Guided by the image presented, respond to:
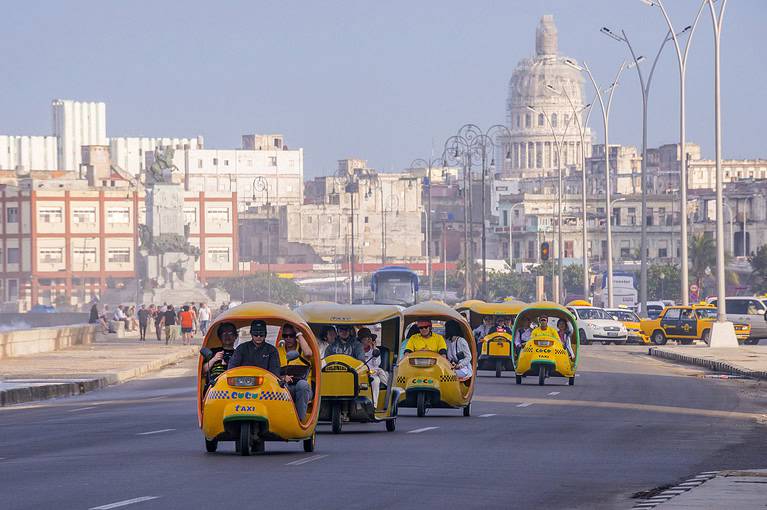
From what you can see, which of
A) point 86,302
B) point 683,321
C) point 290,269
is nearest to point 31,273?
point 86,302

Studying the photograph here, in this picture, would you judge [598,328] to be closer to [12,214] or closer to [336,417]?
[336,417]

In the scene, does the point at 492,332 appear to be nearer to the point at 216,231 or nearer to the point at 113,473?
the point at 113,473

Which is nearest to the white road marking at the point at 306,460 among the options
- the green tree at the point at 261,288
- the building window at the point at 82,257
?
the green tree at the point at 261,288

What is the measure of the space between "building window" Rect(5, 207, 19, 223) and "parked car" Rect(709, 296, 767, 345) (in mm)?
101667

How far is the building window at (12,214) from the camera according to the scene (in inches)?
6097

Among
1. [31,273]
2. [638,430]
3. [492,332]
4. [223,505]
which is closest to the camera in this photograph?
[223,505]

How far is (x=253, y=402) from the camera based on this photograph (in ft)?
55.0

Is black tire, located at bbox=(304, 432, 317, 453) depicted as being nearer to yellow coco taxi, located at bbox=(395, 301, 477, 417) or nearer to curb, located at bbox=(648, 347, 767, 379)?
yellow coco taxi, located at bbox=(395, 301, 477, 417)

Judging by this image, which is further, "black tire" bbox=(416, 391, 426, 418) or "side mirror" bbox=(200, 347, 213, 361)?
"black tire" bbox=(416, 391, 426, 418)

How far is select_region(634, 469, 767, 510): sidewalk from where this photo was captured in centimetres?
1347

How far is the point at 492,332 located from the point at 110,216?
121 meters

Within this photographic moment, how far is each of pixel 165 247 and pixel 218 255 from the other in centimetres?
4701

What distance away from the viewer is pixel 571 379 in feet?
113

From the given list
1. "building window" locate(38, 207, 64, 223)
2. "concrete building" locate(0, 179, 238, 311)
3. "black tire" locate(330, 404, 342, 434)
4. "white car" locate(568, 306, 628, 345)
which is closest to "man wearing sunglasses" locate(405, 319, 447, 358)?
"black tire" locate(330, 404, 342, 434)
